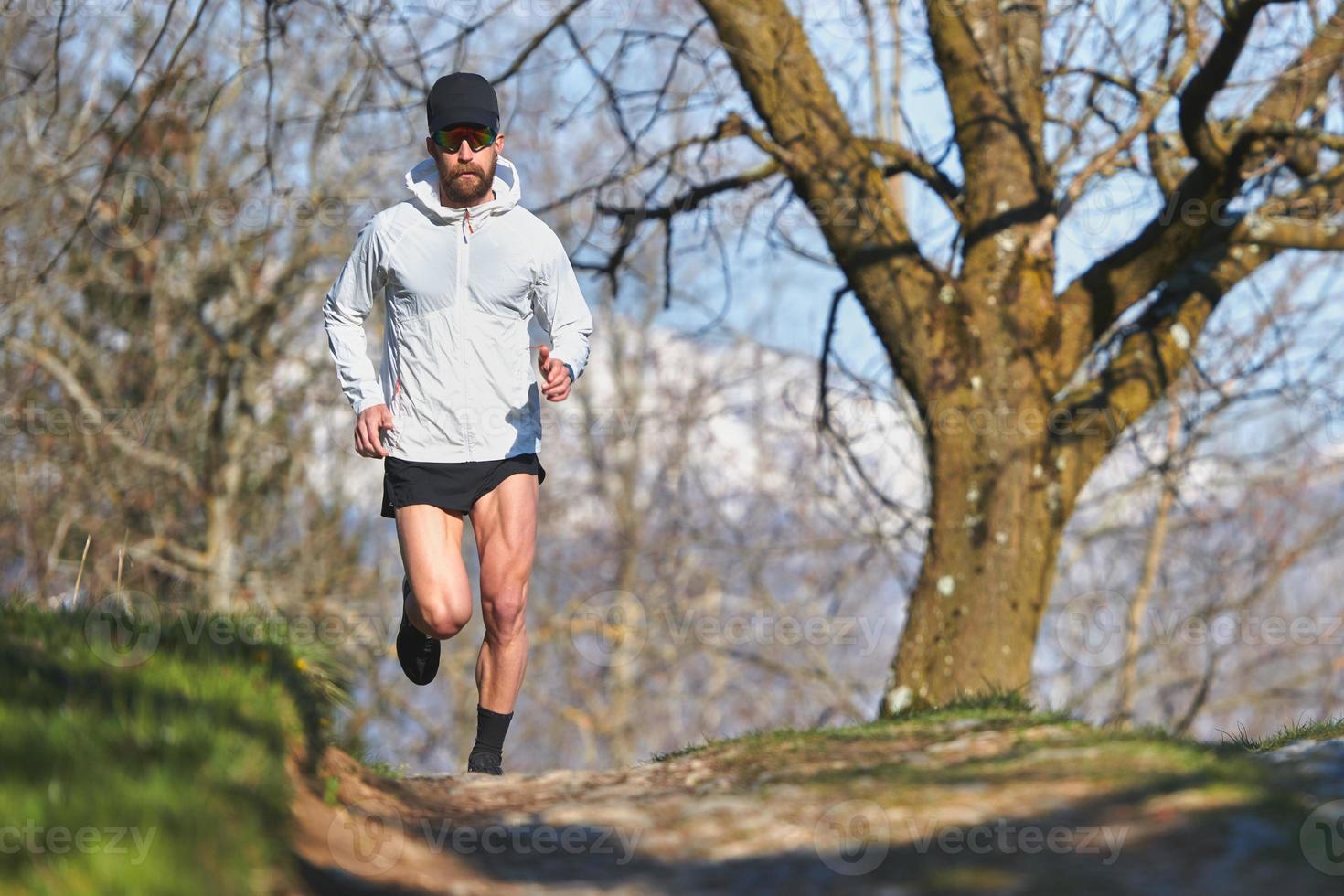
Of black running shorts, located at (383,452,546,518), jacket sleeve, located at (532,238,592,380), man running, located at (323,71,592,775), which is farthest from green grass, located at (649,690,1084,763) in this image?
jacket sleeve, located at (532,238,592,380)

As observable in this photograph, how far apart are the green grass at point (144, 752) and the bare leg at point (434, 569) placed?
0.74 metres

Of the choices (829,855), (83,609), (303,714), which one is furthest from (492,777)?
(829,855)

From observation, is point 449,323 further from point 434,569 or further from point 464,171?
point 434,569

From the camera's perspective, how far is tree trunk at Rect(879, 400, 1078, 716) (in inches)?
255

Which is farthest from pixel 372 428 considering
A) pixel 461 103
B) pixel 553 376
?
pixel 461 103

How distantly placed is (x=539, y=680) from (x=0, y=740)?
77.4 ft

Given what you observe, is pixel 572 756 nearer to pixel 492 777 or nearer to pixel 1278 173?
pixel 1278 173

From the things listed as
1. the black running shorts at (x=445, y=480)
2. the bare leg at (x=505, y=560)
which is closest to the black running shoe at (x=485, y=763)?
the bare leg at (x=505, y=560)

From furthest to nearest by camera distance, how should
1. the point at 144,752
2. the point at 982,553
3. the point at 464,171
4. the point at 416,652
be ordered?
the point at 982,553 → the point at 416,652 → the point at 464,171 → the point at 144,752

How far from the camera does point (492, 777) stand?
426cm

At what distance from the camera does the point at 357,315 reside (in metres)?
4.78

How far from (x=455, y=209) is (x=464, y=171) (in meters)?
0.16

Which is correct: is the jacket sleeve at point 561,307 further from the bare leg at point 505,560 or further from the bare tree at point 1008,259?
the bare tree at point 1008,259

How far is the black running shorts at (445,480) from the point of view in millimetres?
4625
